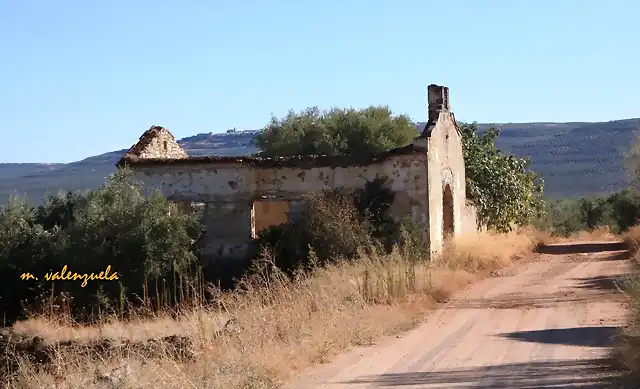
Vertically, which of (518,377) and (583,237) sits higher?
(518,377)

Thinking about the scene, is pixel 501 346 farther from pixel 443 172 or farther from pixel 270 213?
pixel 270 213

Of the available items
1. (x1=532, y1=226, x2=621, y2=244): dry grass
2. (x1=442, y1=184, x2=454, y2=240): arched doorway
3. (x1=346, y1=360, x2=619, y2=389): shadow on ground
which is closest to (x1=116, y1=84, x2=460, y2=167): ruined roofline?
(x1=442, y1=184, x2=454, y2=240): arched doorway

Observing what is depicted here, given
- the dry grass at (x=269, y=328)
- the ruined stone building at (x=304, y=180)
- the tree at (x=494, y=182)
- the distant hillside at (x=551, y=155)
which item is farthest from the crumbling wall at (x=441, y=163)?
the distant hillside at (x=551, y=155)

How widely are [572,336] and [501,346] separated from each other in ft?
4.57

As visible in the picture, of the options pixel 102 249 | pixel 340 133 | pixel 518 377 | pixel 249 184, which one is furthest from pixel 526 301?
pixel 340 133

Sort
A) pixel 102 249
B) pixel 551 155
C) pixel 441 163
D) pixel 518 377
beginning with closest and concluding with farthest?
pixel 518 377, pixel 102 249, pixel 441 163, pixel 551 155

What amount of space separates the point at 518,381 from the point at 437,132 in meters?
15.7

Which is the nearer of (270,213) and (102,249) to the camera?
(102,249)

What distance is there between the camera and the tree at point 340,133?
120 ft

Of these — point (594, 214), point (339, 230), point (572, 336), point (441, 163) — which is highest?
point (441, 163)

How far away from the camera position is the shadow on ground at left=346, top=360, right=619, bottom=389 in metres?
9.06

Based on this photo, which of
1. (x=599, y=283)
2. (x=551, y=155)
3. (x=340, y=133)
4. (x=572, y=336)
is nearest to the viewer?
(x=572, y=336)

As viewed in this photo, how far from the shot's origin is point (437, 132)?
24438 mm

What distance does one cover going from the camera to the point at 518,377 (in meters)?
9.55
